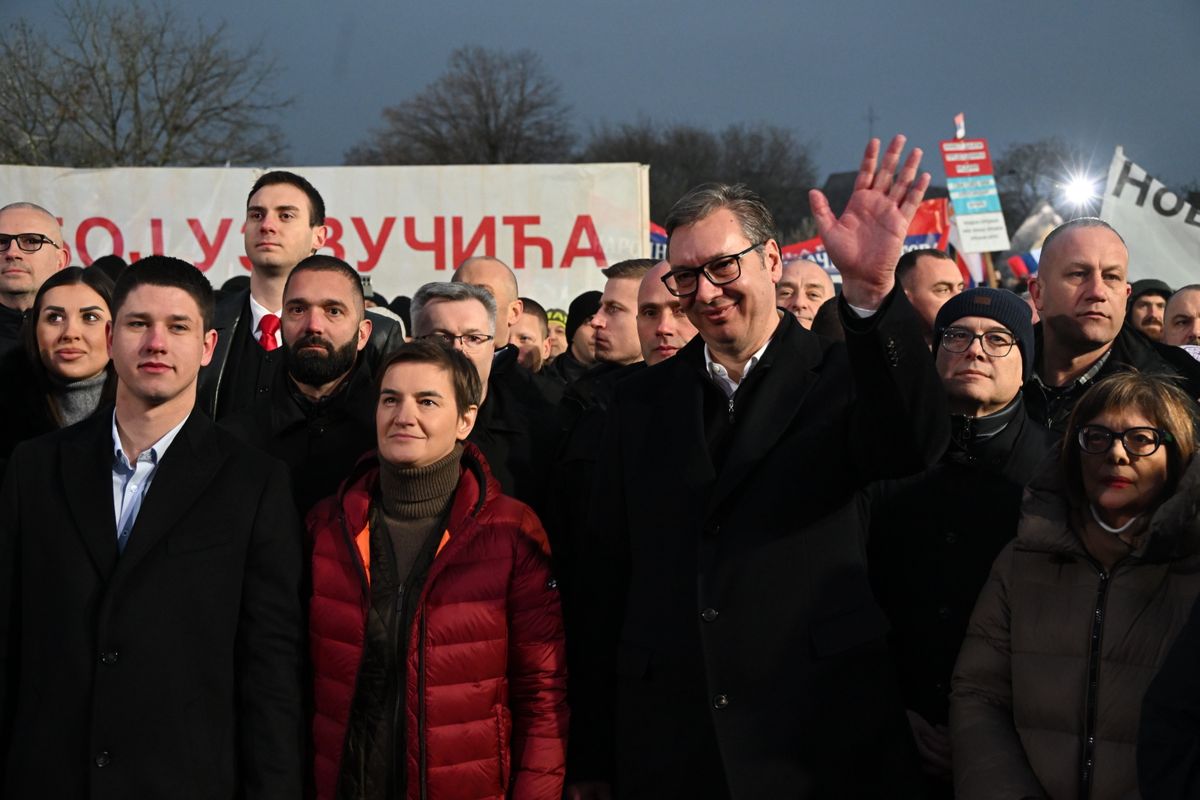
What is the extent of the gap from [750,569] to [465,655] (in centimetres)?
85

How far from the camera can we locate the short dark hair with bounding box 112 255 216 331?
3375mm

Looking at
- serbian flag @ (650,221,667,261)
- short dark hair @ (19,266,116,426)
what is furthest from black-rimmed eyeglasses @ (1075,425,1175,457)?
serbian flag @ (650,221,667,261)

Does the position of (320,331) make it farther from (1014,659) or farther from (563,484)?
(1014,659)

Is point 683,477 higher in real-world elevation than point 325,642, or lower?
higher

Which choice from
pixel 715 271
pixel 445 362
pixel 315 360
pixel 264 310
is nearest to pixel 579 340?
pixel 264 310

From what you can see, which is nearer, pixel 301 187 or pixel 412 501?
pixel 412 501

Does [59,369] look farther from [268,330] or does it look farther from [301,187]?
[301,187]

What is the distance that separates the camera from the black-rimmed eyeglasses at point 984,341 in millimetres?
3424

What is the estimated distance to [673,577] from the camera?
2.90m

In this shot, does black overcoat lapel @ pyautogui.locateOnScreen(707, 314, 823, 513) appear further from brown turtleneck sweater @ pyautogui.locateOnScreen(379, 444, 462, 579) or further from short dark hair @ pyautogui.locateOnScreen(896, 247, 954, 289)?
short dark hair @ pyautogui.locateOnScreen(896, 247, 954, 289)

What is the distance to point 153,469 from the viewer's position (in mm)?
3205

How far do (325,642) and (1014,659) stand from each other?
1.80 metres

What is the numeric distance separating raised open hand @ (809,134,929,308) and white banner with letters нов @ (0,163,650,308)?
31.0 feet

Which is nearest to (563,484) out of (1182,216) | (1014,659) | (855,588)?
(855,588)
